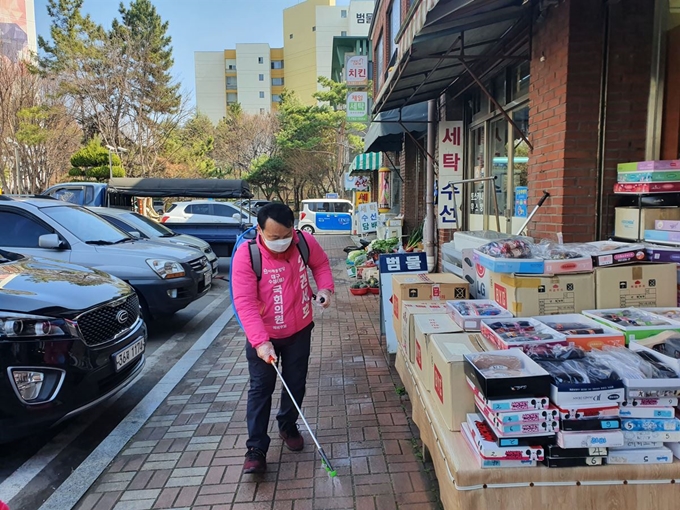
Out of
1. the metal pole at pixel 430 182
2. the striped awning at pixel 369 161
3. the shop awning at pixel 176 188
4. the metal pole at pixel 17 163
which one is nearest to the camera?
the metal pole at pixel 430 182

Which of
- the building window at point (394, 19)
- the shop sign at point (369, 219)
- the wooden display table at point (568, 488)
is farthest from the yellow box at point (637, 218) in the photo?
the shop sign at point (369, 219)

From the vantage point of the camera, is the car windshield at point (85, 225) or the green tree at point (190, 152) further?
the green tree at point (190, 152)

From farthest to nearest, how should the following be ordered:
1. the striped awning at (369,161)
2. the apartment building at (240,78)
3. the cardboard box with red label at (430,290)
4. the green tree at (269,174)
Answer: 1. the apartment building at (240,78)
2. the green tree at (269,174)
3. the striped awning at (369,161)
4. the cardboard box with red label at (430,290)

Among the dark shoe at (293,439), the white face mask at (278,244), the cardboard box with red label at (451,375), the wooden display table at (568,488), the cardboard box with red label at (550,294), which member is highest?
the white face mask at (278,244)

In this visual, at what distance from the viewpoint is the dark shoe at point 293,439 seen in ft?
10.7

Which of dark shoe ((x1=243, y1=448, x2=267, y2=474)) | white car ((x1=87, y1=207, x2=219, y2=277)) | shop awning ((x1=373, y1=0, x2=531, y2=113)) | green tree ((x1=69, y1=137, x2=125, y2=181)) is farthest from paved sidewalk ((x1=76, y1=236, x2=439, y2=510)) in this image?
green tree ((x1=69, y1=137, x2=125, y2=181))

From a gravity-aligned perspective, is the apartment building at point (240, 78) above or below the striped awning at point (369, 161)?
above

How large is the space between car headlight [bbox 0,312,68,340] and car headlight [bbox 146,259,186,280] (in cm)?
282

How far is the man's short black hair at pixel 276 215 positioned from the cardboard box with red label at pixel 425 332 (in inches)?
43.5

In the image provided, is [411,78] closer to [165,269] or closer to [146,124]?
[165,269]

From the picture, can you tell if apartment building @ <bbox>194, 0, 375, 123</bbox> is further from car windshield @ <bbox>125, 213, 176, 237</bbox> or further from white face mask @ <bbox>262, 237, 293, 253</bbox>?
white face mask @ <bbox>262, 237, 293, 253</bbox>

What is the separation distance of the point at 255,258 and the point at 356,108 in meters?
14.0

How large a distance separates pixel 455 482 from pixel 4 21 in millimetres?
54972

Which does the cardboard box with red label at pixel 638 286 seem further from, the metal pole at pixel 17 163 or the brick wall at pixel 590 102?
the metal pole at pixel 17 163
